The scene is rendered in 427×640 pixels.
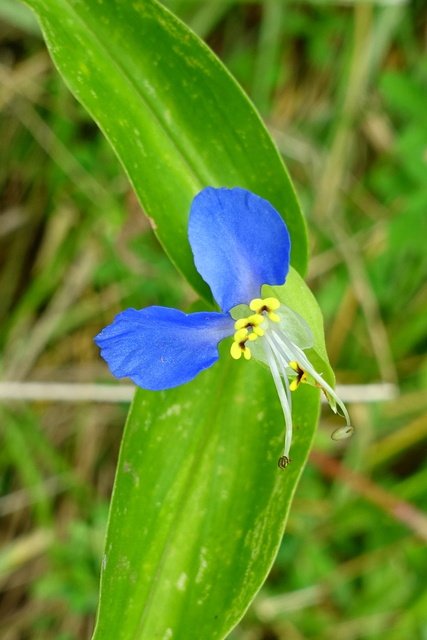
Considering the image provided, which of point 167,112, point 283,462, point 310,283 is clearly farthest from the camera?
point 310,283

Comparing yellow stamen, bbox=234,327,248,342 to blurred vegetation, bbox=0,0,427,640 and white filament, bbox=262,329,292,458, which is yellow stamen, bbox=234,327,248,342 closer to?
white filament, bbox=262,329,292,458

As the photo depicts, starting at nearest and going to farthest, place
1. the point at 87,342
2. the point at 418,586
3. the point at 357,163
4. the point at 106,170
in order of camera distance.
Result: the point at 418,586 < the point at 106,170 < the point at 87,342 < the point at 357,163

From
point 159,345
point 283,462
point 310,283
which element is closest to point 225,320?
point 159,345

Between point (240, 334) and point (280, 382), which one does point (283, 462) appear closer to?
point (280, 382)

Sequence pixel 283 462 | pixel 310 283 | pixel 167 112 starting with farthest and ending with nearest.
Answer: pixel 310 283, pixel 167 112, pixel 283 462

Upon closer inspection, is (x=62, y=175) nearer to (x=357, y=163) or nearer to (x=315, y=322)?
(x=357, y=163)

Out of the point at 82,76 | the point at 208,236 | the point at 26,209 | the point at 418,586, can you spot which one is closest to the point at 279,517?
the point at 208,236
